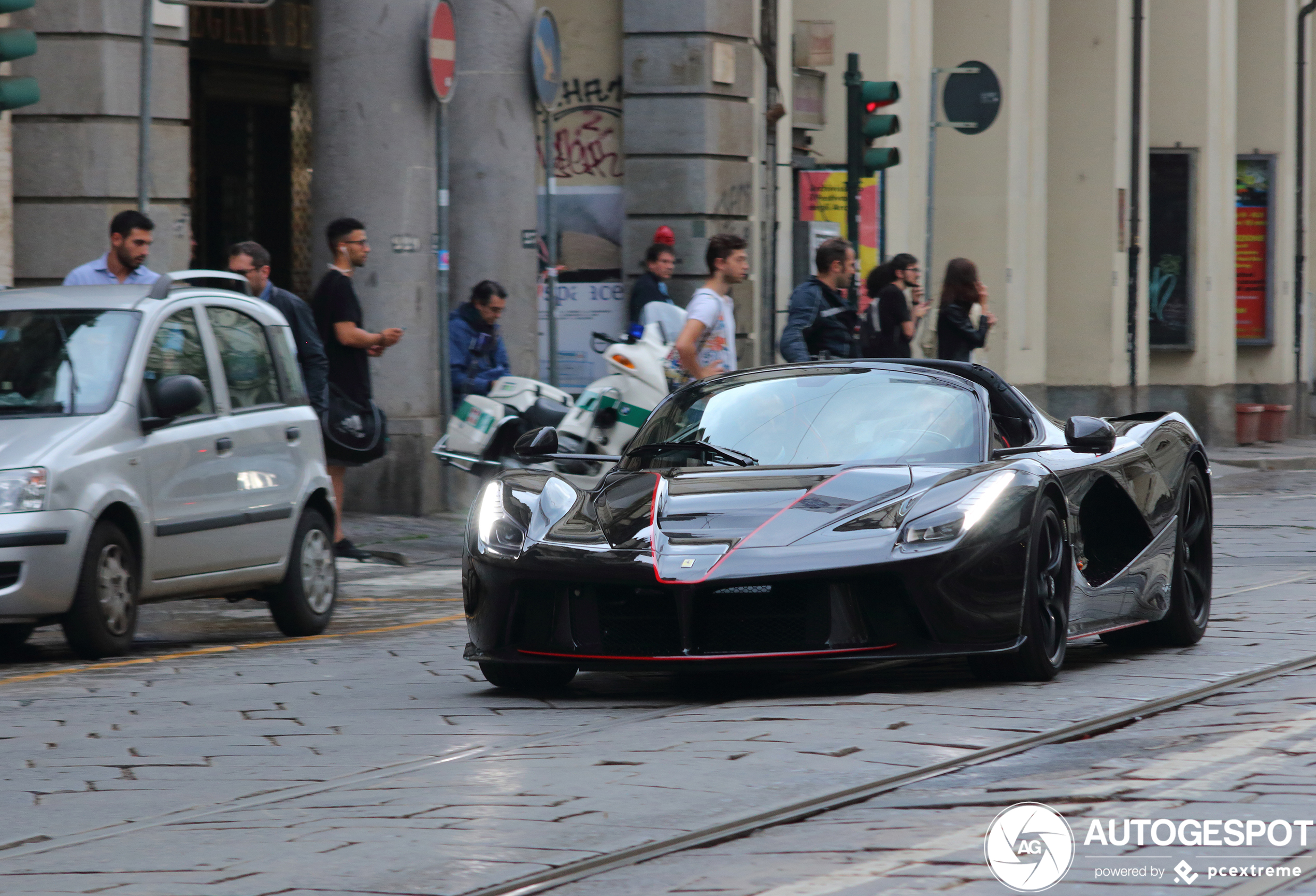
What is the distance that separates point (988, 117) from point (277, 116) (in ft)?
21.6

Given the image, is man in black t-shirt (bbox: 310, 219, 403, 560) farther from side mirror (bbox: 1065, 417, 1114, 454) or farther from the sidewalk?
the sidewalk

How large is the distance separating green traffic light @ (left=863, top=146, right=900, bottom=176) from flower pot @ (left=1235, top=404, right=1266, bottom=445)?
1270 centimetres

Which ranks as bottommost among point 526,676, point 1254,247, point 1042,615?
point 526,676

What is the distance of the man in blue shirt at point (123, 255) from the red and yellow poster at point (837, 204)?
34.2ft

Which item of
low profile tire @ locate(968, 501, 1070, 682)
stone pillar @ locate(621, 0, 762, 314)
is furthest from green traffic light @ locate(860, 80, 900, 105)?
low profile tire @ locate(968, 501, 1070, 682)

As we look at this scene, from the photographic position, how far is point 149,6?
12.0 metres

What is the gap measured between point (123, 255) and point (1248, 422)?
20.6 m

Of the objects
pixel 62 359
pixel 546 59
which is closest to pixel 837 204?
pixel 546 59

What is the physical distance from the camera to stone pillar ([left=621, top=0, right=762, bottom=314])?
19.3m

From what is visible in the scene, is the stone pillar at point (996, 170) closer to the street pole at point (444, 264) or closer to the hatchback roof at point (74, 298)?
the street pole at point (444, 264)

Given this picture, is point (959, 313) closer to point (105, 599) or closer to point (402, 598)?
point (402, 598)

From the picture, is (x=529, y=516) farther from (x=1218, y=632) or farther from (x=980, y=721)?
(x=1218, y=632)

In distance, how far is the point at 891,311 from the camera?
48.6 feet

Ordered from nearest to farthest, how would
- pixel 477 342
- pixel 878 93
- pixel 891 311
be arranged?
pixel 891 311 < pixel 477 342 < pixel 878 93
